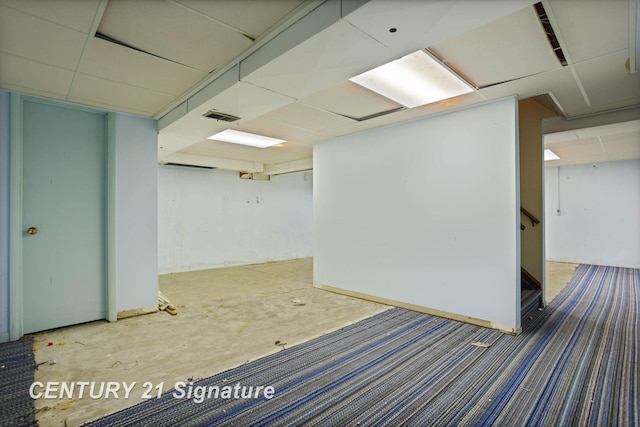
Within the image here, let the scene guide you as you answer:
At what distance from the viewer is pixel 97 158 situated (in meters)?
3.69

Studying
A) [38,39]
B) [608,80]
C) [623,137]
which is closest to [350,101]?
[608,80]

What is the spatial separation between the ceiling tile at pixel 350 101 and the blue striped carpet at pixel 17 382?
327 cm

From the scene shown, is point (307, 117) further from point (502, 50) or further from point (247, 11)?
point (502, 50)

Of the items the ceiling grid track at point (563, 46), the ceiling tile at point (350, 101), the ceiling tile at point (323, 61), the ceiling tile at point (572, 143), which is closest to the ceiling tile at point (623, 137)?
the ceiling tile at point (572, 143)

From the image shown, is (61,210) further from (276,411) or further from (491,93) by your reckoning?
(491,93)

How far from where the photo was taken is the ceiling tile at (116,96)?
2.88 meters

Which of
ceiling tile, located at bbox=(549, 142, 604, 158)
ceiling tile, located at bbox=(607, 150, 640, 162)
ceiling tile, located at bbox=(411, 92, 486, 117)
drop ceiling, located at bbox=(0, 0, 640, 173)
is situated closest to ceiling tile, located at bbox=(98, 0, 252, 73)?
drop ceiling, located at bbox=(0, 0, 640, 173)

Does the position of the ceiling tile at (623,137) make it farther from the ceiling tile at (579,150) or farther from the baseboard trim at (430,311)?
the baseboard trim at (430,311)

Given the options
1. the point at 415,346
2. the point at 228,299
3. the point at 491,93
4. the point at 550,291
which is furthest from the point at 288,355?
the point at 550,291

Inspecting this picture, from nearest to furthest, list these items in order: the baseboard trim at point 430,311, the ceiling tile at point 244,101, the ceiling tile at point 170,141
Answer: the ceiling tile at point 244,101
the baseboard trim at point 430,311
the ceiling tile at point 170,141

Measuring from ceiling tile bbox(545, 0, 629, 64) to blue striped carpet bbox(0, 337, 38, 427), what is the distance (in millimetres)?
4038

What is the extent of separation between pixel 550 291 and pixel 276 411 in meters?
5.06

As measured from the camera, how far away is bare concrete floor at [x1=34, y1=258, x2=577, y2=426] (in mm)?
2303

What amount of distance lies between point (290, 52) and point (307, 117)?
73.5 inches
